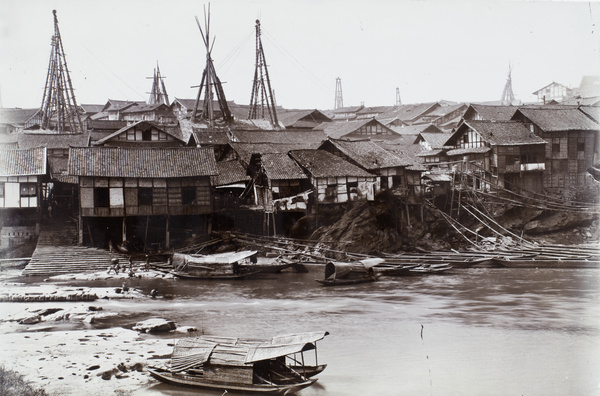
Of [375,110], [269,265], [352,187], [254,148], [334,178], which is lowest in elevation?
[269,265]

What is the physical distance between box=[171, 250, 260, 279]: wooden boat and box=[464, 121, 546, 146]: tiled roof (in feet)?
41.5

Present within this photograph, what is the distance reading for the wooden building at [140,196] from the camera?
51.3 ft

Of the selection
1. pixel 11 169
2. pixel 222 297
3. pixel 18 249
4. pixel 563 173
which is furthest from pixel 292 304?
pixel 563 173

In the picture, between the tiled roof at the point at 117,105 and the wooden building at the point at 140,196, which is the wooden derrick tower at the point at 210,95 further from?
the tiled roof at the point at 117,105

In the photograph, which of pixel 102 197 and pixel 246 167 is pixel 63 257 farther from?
pixel 246 167

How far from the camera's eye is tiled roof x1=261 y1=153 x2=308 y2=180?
17078mm

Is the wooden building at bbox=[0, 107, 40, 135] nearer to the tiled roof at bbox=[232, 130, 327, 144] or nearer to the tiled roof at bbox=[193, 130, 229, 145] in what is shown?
the tiled roof at bbox=[193, 130, 229, 145]

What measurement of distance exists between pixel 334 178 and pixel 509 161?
8732 mm

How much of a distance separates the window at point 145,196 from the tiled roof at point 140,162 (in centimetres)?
43

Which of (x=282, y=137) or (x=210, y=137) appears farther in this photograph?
(x=282, y=137)

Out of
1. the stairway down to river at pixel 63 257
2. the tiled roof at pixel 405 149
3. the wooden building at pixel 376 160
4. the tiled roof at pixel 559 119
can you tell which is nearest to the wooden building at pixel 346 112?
the tiled roof at pixel 405 149

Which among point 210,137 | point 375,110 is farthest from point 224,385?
point 375,110

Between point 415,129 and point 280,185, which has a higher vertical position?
point 415,129

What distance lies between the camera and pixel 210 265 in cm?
1422
